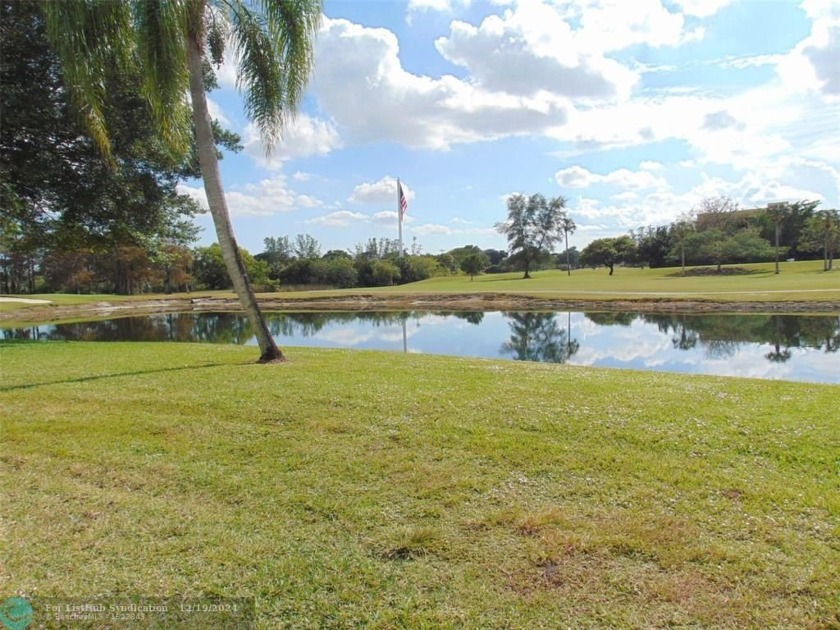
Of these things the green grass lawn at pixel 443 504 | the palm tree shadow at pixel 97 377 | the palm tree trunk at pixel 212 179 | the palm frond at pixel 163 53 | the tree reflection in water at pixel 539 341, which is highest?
the palm frond at pixel 163 53

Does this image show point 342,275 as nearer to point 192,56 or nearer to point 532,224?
point 532,224

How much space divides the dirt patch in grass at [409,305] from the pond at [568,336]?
7.58ft

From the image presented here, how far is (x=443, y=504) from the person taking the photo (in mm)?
3600

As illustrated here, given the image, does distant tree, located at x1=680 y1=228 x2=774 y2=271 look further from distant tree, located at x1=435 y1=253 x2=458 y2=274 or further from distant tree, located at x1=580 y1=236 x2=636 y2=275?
distant tree, located at x1=435 y1=253 x2=458 y2=274

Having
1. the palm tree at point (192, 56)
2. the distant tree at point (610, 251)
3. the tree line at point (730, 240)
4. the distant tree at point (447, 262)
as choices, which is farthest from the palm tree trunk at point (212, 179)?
the distant tree at point (447, 262)

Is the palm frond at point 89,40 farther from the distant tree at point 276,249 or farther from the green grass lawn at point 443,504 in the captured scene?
the distant tree at point 276,249

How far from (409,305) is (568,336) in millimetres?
19080

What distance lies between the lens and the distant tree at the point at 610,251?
72.1 metres

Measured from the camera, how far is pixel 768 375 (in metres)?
11.6

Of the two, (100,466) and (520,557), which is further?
(100,466)

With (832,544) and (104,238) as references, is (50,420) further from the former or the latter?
(104,238)

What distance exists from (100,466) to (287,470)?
1.77m

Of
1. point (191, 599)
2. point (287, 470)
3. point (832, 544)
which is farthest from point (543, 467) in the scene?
point (191, 599)

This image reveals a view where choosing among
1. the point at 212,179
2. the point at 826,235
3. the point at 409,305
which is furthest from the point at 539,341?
the point at 826,235
